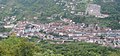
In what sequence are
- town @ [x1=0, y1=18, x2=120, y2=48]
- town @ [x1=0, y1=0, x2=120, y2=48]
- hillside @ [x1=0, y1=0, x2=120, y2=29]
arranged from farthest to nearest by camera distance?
hillside @ [x1=0, y1=0, x2=120, y2=29] < town @ [x1=0, y1=0, x2=120, y2=48] < town @ [x1=0, y1=18, x2=120, y2=48]

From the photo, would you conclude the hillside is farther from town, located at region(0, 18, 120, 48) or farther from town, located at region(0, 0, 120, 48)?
town, located at region(0, 18, 120, 48)

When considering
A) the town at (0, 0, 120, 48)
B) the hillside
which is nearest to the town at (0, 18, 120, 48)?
the town at (0, 0, 120, 48)

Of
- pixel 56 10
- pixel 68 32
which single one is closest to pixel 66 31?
pixel 68 32

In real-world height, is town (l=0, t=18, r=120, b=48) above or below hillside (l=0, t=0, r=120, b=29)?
above

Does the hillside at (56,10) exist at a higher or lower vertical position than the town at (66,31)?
lower

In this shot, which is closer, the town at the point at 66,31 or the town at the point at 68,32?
the town at the point at 68,32

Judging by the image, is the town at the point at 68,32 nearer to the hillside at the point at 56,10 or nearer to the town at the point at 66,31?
the town at the point at 66,31

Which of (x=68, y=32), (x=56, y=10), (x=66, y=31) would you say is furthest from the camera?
(x=56, y=10)

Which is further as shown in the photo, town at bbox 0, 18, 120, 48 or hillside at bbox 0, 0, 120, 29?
hillside at bbox 0, 0, 120, 29

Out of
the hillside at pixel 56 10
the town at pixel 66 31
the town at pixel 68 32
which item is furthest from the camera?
the hillside at pixel 56 10

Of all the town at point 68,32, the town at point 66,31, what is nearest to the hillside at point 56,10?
the town at point 66,31

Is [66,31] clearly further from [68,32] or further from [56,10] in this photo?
[56,10]

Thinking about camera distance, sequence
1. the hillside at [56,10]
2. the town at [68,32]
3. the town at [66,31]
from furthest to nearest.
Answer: the hillside at [56,10] → the town at [66,31] → the town at [68,32]
